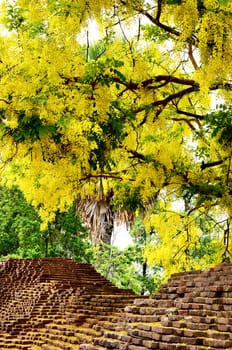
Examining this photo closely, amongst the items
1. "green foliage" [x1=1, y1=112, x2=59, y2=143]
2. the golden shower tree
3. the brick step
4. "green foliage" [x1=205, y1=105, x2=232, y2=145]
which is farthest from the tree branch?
"green foliage" [x1=1, y1=112, x2=59, y2=143]

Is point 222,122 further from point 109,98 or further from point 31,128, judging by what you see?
point 31,128

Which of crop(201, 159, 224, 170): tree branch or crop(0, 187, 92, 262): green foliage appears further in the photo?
crop(0, 187, 92, 262): green foliage

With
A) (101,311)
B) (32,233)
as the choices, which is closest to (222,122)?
(101,311)

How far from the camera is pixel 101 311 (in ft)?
32.4

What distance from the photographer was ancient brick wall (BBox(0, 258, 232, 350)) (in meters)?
5.48

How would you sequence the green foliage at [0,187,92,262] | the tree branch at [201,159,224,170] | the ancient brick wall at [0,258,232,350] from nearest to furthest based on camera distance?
1. the ancient brick wall at [0,258,232,350]
2. the tree branch at [201,159,224,170]
3. the green foliage at [0,187,92,262]

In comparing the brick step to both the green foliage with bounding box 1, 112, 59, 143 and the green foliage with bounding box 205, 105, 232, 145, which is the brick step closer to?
the green foliage with bounding box 1, 112, 59, 143

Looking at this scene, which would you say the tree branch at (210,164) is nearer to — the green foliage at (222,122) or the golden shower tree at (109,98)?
the golden shower tree at (109,98)

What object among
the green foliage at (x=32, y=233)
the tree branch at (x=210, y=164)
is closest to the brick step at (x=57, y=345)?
the tree branch at (x=210, y=164)

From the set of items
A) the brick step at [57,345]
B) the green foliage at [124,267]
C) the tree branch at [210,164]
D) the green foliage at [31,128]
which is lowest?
the brick step at [57,345]

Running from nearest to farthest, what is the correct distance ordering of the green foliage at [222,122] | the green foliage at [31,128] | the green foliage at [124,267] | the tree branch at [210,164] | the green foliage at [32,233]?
the green foliage at [31,128], the green foliage at [222,122], the tree branch at [210,164], the green foliage at [32,233], the green foliage at [124,267]

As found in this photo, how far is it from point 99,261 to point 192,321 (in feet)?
49.1

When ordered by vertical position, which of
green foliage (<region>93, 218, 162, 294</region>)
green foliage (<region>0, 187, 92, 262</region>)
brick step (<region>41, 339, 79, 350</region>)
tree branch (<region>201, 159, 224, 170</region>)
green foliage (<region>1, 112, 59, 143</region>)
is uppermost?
green foliage (<region>0, 187, 92, 262</region>)

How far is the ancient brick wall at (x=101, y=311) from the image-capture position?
5.48m
